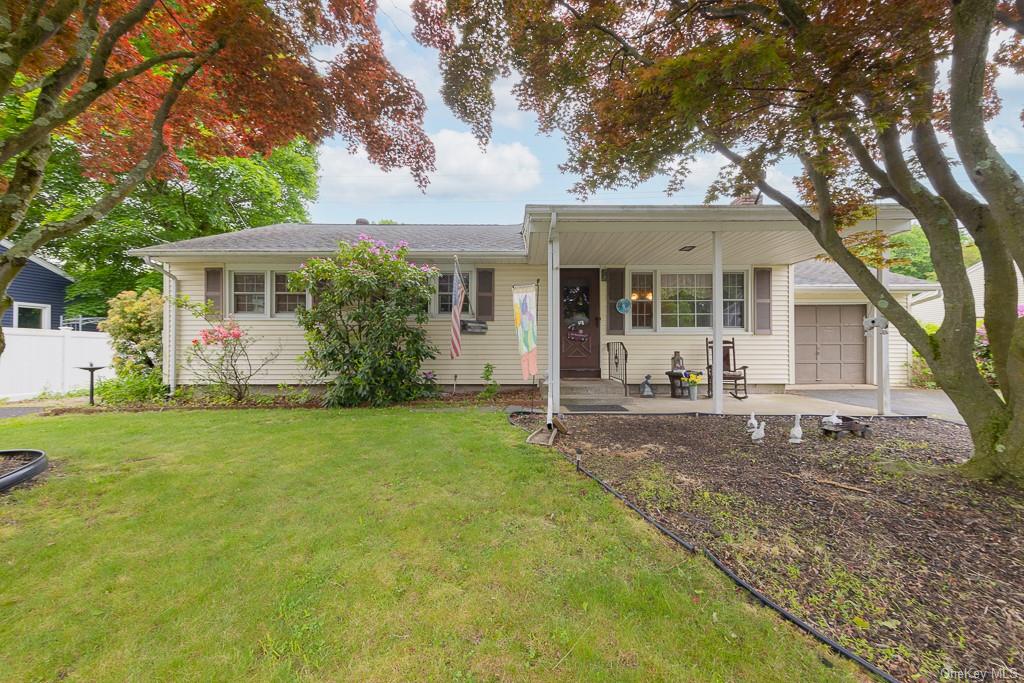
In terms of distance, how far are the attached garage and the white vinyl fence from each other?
1559 cm

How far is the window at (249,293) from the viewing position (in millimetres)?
8109

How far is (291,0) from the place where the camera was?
418cm

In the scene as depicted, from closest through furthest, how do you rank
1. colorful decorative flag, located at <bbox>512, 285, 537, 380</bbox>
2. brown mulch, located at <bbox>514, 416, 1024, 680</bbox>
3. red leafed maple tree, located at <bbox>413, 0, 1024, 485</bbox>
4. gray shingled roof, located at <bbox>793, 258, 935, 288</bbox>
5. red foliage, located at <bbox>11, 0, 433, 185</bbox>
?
brown mulch, located at <bbox>514, 416, 1024, 680</bbox>, red leafed maple tree, located at <bbox>413, 0, 1024, 485</bbox>, red foliage, located at <bbox>11, 0, 433, 185</bbox>, colorful decorative flag, located at <bbox>512, 285, 537, 380</bbox>, gray shingled roof, located at <bbox>793, 258, 935, 288</bbox>

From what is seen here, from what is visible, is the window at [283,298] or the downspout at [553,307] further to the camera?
the window at [283,298]

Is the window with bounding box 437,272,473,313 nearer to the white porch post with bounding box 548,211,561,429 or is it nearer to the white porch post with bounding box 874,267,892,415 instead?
the white porch post with bounding box 548,211,561,429

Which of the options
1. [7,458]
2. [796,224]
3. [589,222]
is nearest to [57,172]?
[7,458]

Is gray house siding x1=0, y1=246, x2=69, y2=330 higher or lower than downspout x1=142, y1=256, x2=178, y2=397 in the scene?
higher

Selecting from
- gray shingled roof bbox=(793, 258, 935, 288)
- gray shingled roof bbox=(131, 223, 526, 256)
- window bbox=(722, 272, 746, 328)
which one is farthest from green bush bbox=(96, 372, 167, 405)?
gray shingled roof bbox=(793, 258, 935, 288)

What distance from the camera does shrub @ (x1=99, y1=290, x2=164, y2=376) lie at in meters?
8.18

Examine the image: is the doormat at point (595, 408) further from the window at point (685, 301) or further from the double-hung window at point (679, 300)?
the window at point (685, 301)

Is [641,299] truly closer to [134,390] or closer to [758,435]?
[758,435]

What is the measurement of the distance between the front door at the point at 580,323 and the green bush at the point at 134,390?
8.22 meters

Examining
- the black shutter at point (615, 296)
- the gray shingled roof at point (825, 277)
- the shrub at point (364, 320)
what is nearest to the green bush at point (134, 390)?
the shrub at point (364, 320)

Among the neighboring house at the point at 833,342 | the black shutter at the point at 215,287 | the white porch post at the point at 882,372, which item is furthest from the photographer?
the neighboring house at the point at 833,342
